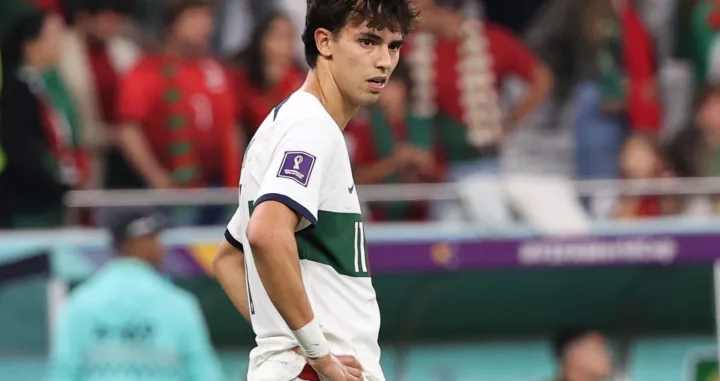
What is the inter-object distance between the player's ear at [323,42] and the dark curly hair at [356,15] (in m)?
0.02

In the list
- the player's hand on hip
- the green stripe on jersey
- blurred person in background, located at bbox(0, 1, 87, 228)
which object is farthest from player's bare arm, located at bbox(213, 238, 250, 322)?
blurred person in background, located at bbox(0, 1, 87, 228)

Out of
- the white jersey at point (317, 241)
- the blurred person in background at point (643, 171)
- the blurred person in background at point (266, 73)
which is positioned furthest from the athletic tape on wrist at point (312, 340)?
the blurred person in background at point (643, 171)

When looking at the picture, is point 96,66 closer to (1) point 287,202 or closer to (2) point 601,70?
(2) point 601,70

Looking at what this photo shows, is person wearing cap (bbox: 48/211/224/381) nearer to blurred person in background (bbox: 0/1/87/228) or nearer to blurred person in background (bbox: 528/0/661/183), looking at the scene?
blurred person in background (bbox: 0/1/87/228)

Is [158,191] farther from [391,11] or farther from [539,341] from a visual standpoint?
[391,11]

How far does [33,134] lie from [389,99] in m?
2.23

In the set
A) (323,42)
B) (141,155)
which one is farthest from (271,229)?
(141,155)

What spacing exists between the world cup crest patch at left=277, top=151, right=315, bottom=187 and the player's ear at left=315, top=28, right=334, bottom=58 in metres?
0.38

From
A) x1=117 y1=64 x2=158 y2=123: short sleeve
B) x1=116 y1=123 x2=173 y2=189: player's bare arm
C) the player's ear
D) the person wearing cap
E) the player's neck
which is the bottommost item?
the person wearing cap

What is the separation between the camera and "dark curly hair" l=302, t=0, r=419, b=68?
405cm

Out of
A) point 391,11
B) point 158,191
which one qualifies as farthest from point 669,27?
point 391,11

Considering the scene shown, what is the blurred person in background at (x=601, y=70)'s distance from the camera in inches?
395

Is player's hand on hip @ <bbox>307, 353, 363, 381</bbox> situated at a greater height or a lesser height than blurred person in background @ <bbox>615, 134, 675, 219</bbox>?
greater

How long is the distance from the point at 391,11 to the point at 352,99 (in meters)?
0.27
